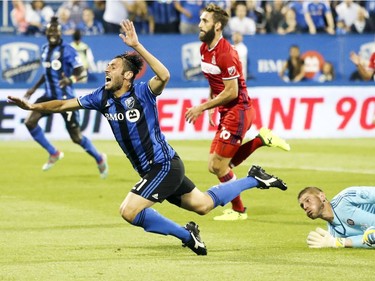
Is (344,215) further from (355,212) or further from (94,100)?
(94,100)

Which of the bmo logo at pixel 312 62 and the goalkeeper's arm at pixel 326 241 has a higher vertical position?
the goalkeeper's arm at pixel 326 241

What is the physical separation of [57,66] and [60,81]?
24.5 inches

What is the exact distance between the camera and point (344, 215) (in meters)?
10.2

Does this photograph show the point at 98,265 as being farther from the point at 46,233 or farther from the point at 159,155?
the point at 46,233

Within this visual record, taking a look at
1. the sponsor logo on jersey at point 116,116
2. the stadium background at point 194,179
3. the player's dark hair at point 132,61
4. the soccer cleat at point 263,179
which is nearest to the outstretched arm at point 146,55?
the player's dark hair at point 132,61

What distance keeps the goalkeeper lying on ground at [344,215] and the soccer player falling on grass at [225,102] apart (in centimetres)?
226

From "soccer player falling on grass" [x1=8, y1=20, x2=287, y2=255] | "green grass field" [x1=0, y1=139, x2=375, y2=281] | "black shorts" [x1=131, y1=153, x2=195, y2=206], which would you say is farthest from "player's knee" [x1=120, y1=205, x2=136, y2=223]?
"green grass field" [x1=0, y1=139, x2=375, y2=281]

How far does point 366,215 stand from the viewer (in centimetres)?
1015

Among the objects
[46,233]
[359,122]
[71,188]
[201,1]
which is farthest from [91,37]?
[46,233]

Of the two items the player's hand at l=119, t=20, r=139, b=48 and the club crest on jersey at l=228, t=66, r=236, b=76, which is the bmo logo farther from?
the player's hand at l=119, t=20, r=139, b=48

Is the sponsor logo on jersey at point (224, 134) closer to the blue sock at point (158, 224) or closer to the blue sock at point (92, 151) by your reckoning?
the blue sock at point (158, 224)

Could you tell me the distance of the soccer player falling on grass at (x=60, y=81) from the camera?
58.4 ft

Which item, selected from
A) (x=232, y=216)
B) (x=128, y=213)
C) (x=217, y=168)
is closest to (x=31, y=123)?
(x=217, y=168)

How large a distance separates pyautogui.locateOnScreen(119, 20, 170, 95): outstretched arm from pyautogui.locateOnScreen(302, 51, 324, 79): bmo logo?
17.5 meters
